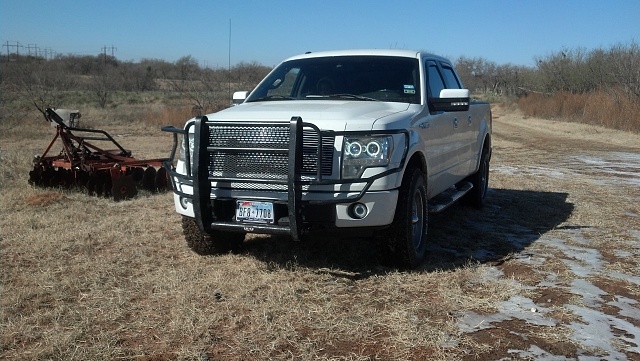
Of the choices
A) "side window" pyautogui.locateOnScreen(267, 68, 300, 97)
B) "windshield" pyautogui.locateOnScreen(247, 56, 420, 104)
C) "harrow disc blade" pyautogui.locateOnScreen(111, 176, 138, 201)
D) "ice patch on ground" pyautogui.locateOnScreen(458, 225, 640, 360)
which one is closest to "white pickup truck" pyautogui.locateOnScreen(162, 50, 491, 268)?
"windshield" pyautogui.locateOnScreen(247, 56, 420, 104)

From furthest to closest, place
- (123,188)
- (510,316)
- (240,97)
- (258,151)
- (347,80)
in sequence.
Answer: (123,188) < (240,97) < (347,80) < (258,151) < (510,316)

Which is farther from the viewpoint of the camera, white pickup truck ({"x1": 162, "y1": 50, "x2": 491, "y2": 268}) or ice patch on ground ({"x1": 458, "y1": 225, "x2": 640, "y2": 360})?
white pickup truck ({"x1": 162, "y1": 50, "x2": 491, "y2": 268})

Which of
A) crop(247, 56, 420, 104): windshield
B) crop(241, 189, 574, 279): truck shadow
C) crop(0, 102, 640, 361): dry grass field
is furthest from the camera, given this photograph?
crop(247, 56, 420, 104): windshield

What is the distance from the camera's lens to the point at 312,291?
4.69 meters

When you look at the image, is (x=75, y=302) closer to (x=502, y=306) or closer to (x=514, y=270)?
(x=502, y=306)

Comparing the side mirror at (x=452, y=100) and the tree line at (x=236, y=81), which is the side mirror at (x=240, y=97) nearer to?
the side mirror at (x=452, y=100)

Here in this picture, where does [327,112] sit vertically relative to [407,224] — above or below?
above

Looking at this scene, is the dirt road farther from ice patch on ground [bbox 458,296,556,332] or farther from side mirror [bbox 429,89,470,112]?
→ side mirror [bbox 429,89,470,112]

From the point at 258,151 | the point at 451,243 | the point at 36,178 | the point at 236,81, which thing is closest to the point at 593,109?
the point at 236,81

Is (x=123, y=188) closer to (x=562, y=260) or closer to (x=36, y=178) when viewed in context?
(x=36, y=178)

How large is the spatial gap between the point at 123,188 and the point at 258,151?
15.0 feet

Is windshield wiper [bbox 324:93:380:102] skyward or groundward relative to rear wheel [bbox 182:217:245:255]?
skyward

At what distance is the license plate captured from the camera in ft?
15.7

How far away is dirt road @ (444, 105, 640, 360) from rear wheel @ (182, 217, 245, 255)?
2.09 m
